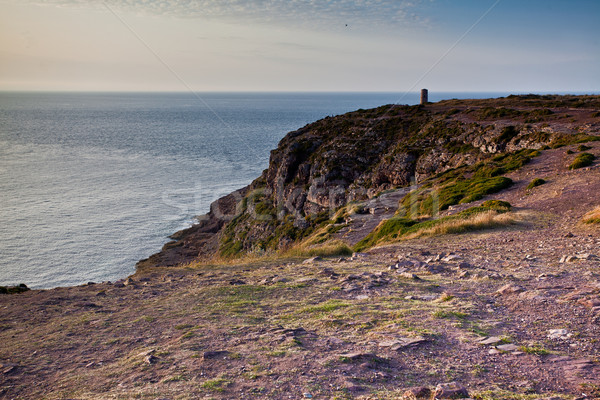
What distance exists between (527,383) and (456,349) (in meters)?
1.29

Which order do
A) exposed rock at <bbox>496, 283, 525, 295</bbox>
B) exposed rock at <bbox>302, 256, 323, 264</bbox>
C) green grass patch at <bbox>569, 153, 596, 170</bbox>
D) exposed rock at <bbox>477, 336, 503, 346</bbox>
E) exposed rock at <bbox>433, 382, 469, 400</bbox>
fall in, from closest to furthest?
exposed rock at <bbox>433, 382, 469, 400</bbox>
exposed rock at <bbox>477, 336, 503, 346</bbox>
exposed rock at <bbox>496, 283, 525, 295</bbox>
exposed rock at <bbox>302, 256, 323, 264</bbox>
green grass patch at <bbox>569, 153, 596, 170</bbox>

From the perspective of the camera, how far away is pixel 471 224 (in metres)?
18.4

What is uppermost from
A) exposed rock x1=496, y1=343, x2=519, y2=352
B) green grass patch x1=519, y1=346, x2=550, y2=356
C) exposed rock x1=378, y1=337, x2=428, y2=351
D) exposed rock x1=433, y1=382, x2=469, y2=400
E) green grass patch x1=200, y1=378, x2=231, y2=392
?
exposed rock x1=433, y1=382, x2=469, y2=400

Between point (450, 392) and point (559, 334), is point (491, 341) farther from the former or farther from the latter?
point (450, 392)

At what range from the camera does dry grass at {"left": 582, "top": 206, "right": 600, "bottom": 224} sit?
15688 millimetres

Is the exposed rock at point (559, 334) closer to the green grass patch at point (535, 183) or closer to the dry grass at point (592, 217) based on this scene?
the dry grass at point (592, 217)

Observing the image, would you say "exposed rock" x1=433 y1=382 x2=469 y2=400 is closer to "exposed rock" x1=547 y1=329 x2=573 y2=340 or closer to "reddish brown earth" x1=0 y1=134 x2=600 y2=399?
"reddish brown earth" x1=0 y1=134 x2=600 y2=399

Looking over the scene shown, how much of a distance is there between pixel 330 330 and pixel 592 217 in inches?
537

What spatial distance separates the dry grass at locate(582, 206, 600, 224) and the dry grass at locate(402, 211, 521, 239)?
2.64m

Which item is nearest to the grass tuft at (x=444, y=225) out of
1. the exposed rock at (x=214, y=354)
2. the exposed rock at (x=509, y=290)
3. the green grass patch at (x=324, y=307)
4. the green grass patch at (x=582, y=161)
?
the green grass patch at (x=582, y=161)

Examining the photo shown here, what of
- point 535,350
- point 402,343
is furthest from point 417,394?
point 535,350

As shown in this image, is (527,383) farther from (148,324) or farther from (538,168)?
(538,168)

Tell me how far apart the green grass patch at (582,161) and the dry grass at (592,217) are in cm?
1062

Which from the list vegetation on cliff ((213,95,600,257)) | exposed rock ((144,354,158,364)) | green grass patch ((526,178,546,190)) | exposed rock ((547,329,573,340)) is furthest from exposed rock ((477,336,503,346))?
green grass patch ((526,178,546,190))
